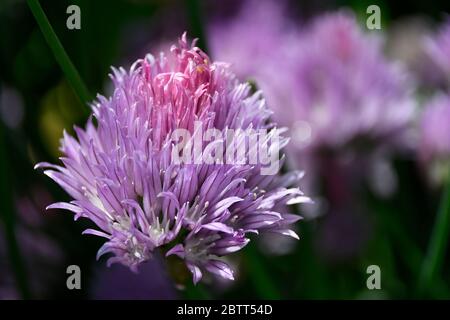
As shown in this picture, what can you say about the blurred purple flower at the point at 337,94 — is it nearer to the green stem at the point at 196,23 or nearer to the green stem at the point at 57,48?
the green stem at the point at 196,23

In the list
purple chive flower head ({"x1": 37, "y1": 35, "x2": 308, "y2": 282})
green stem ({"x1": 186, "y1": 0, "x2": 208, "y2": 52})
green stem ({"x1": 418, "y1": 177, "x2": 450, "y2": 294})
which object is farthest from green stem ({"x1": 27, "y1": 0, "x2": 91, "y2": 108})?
green stem ({"x1": 418, "y1": 177, "x2": 450, "y2": 294})

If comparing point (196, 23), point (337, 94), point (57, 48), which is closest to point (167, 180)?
point (57, 48)

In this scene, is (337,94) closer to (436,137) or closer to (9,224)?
(436,137)

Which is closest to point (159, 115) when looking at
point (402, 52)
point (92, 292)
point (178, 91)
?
point (178, 91)

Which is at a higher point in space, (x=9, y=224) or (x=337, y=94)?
(x=337, y=94)

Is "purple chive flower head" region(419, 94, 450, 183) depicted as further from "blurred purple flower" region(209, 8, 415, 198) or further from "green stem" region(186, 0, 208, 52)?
"green stem" region(186, 0, 208, 52)

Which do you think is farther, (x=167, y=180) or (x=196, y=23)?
(x=196, y=23)
